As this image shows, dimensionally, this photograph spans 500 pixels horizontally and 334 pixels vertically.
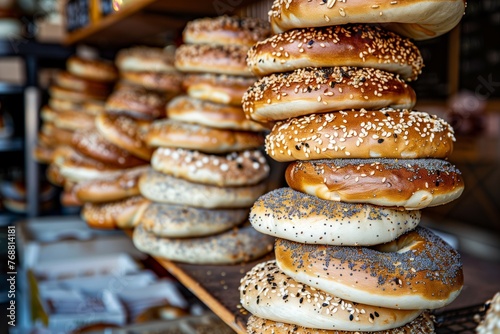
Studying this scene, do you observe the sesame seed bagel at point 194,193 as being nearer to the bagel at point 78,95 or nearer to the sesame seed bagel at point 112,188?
the sesame seed bagel at point 112,188

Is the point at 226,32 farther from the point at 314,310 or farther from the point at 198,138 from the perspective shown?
the point at 314,310

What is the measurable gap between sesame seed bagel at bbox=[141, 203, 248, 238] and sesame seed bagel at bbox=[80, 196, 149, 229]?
270 mm

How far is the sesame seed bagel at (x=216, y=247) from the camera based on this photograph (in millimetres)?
2162

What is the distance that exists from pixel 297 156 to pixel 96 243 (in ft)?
10.1

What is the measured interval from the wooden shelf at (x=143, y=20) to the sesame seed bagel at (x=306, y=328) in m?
1.55

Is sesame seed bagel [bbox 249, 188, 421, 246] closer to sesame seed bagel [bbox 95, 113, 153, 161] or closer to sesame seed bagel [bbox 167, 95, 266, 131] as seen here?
sesame seed bagel [bbox 167, 95, 266, 131]

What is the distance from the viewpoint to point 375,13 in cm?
133

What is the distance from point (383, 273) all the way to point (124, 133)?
1844mm

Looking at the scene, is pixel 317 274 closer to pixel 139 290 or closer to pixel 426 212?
pixel 139 290

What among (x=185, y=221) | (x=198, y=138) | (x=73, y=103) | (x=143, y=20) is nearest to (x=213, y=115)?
(x=198, y=138)

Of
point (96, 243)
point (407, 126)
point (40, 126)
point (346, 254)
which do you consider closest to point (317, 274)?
point (346, 254)

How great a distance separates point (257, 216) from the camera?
5.05 ft

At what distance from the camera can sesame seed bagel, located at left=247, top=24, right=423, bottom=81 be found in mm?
1470

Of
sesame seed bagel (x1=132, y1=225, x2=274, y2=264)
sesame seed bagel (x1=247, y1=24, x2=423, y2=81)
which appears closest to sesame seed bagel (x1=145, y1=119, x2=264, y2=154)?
sesame seed bagel (x1=132, y1=225, x2=274, y2=264)
